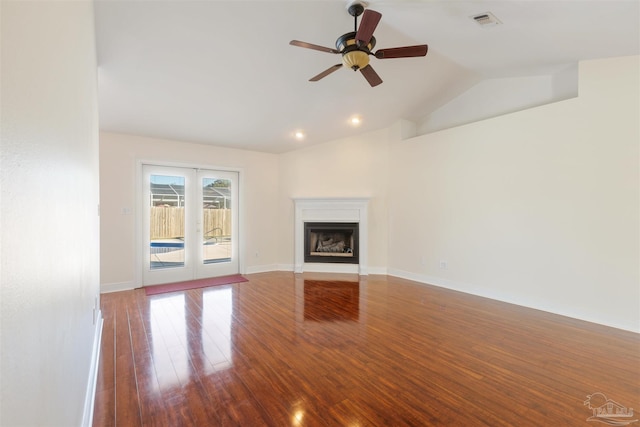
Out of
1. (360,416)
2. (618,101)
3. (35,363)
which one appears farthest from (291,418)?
(618,101)

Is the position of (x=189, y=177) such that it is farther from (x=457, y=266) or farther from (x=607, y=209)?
(x=607, y=209)

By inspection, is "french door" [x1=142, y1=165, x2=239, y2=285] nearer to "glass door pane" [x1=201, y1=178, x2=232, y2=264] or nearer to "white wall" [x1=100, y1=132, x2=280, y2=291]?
"glass door pane" [x1=201, y1=178, x2=232, y2=264]

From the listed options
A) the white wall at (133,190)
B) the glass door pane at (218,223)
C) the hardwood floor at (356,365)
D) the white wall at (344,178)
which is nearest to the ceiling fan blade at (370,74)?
Answer: the hardwood floor at (356,365)

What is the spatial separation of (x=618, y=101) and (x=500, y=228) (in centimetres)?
192

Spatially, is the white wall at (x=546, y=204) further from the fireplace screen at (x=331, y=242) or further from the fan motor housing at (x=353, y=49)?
the fan motor housing at (x=353, y=49)

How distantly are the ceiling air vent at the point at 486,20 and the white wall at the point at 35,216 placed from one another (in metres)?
3.27

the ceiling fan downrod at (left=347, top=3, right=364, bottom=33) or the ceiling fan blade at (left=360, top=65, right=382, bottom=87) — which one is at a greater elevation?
the ceiling fan downrod at (left=347, top=3, right=364, bottom=33)

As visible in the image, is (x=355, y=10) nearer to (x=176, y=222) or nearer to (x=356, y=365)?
(x=356, y=365)

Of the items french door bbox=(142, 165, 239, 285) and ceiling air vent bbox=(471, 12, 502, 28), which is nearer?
ceiling air vent bbox=(471, 12, 502, 28)

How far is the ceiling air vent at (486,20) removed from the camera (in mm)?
2764

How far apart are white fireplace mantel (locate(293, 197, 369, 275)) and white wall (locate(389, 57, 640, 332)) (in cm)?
102

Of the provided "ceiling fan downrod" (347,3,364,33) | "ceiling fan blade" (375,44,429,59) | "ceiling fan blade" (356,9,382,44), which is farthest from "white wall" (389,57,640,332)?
"ceiling fan blade" (356,9,382,44)

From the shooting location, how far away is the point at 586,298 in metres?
3.42

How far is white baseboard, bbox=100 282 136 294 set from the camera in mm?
4484
